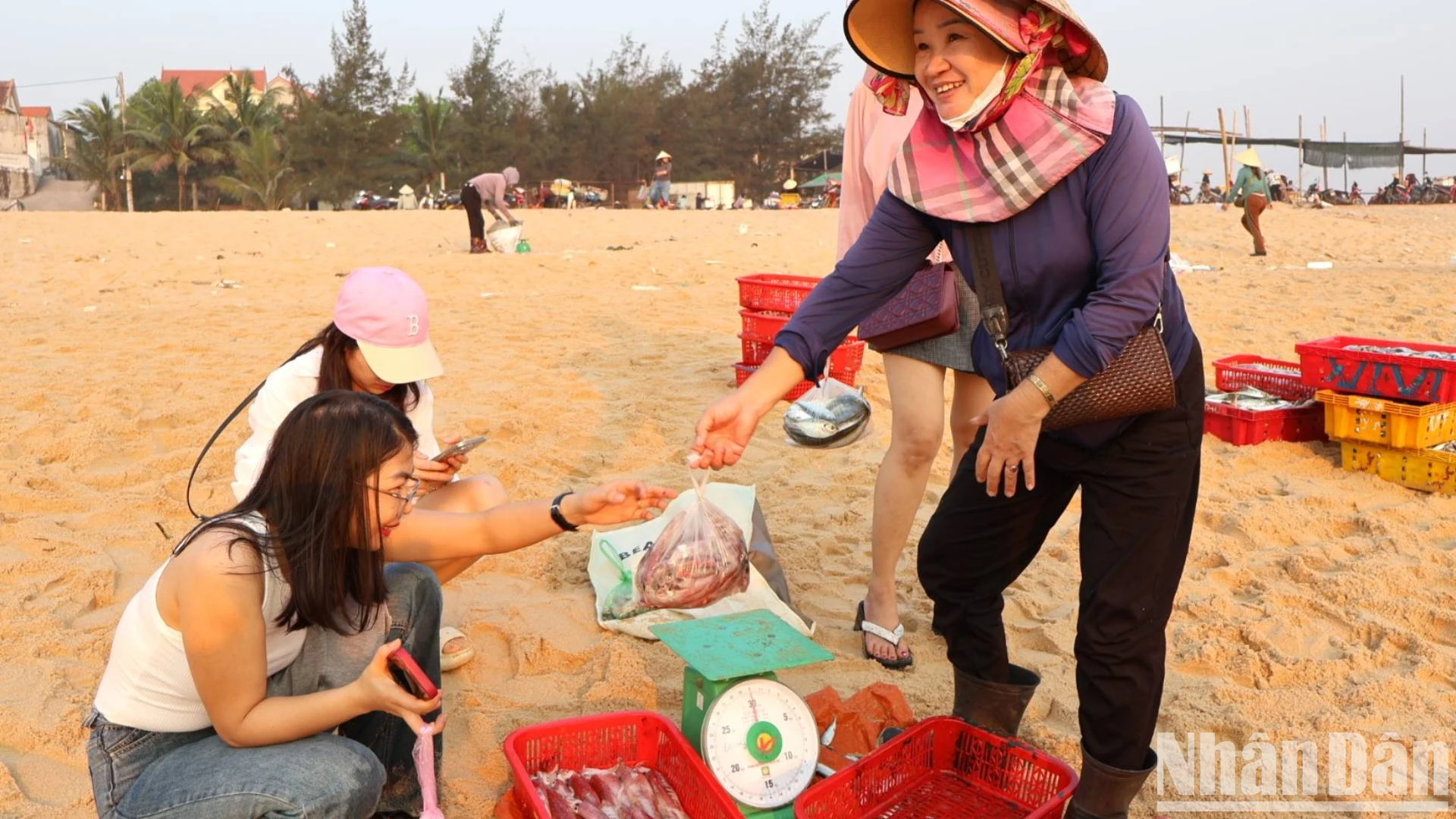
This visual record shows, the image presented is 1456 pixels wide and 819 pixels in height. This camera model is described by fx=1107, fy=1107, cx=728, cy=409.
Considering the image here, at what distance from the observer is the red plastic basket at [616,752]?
8.27 feet

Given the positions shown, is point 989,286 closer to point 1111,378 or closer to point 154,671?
point 1111,378

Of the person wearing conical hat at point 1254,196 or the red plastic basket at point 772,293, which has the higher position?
the person wearing conical hat at point 1254,196

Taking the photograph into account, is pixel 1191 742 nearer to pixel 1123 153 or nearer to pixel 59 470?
pixel 1123 153

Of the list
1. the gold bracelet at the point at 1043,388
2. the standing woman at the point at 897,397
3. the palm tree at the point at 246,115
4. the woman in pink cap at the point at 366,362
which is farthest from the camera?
the palm tree at the point at 246,115

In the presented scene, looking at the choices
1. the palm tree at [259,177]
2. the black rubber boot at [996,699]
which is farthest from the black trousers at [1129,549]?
the palm tree at [259,177]

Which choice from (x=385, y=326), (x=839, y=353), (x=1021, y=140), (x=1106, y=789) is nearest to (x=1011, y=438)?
(x=1021, y=140)

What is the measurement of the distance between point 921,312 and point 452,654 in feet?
5.71

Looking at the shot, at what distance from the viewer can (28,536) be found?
13.7 ft

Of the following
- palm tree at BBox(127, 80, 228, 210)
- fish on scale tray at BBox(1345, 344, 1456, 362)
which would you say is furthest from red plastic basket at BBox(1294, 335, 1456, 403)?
palm tree at BBox(127, 80, 228, 210)

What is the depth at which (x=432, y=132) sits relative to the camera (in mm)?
43531

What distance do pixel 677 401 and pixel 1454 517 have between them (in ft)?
12.5

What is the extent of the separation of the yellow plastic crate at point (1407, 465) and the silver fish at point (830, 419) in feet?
7.87

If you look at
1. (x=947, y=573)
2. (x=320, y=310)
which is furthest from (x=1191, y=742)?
(x=320, y=310)

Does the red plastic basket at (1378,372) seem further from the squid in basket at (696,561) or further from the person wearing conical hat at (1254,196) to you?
the person wearing conical hat at (1254,196)
